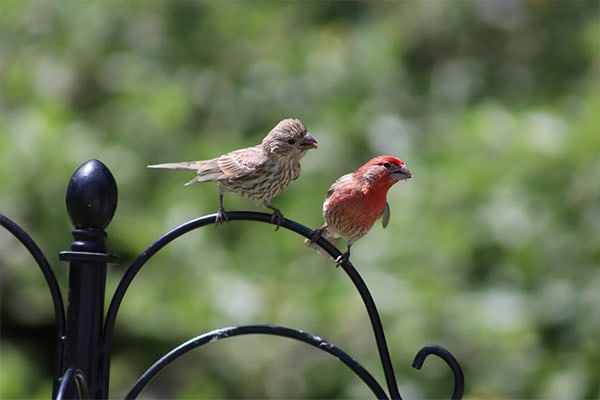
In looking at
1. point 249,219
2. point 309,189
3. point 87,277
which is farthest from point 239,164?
point 309,189

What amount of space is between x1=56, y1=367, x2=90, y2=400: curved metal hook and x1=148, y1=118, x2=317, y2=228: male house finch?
106 cm

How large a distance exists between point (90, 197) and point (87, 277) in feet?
0.65

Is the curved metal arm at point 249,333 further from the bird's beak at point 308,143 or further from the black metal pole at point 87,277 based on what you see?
the bird's beak at point 308,143

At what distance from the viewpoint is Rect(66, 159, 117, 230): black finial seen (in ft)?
8.47

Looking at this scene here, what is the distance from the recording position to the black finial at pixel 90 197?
2582 mm

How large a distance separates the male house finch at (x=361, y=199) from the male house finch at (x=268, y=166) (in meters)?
0.18

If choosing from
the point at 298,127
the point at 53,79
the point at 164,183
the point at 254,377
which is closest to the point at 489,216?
the point at 254,377

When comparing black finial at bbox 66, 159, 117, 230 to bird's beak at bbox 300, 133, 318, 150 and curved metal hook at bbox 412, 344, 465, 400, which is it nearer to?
curved metal hook at bbox 412, 344, 465, 400

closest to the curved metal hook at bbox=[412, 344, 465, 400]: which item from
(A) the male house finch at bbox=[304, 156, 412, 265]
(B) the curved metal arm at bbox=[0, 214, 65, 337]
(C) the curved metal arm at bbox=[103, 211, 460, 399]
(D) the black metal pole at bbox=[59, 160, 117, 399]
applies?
(C) the curved metal arm at bbox=[103, 211, 460, 399]

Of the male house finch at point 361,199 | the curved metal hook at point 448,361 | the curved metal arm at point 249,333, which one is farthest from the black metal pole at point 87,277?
the male house finch at point 361,199

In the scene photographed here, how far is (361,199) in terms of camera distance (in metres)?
3.41

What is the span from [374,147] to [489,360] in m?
2.01

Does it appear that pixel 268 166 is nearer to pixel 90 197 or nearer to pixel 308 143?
pixel 308 143

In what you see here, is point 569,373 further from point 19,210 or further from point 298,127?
point 19,210
